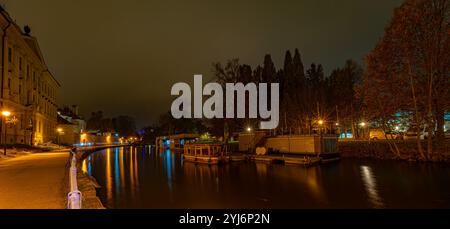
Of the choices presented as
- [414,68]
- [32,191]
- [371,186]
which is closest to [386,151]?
[414,68]

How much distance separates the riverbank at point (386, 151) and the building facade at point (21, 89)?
38.1m

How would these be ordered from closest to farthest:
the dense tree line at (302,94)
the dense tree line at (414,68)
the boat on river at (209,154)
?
the dense tree line at (414,68)
the boat on river at (209,154)
the dense tree line at (302,94)

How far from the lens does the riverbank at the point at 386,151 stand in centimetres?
2666

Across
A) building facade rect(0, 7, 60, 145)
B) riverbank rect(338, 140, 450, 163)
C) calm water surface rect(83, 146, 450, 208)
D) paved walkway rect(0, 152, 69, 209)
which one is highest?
building facade rect(0, 7, 60, 145)

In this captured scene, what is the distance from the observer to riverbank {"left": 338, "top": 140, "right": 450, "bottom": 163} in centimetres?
2666

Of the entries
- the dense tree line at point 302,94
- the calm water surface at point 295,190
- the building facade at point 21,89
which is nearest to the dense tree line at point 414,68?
the calm water surface at point 295,190

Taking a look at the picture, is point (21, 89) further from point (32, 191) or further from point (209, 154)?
point (32, 191)

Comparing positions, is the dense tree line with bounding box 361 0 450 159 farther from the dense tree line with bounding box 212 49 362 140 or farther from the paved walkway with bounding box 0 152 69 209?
the paved walkway with bounding box 0 152 69 209

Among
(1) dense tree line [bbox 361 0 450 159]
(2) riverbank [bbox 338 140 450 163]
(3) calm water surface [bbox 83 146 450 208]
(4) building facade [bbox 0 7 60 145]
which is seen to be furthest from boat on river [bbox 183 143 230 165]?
(4) building facade [bbox 0 7 60 145]

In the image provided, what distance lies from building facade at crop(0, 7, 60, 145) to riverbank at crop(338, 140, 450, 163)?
38.1 meters

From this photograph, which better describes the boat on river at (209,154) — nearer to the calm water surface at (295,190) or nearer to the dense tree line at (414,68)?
the calm water surface at (295,190)
